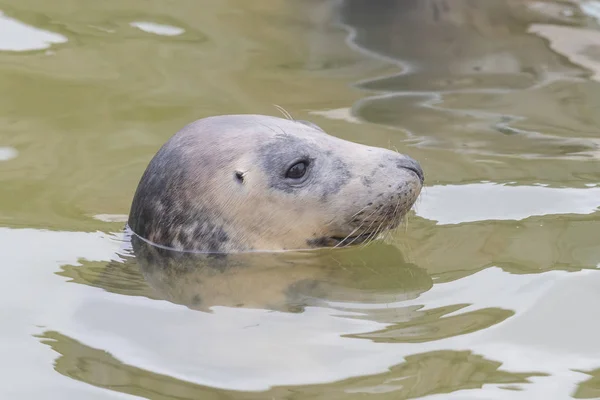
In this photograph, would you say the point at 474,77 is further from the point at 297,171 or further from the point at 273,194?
the point at 273,194

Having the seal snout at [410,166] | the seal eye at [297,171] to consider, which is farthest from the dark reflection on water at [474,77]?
the seal eye at [297,171]

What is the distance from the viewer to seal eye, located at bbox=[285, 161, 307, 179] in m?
4.92

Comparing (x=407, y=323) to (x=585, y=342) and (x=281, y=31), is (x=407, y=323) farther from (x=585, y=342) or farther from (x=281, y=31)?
(x=281, y=31)

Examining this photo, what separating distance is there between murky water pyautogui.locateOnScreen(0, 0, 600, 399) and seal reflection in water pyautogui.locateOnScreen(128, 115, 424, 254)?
148 mm


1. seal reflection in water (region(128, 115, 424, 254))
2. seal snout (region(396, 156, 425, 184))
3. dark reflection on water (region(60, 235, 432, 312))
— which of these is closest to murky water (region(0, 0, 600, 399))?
dark reflection on water (region(60, 235, 432, 312))

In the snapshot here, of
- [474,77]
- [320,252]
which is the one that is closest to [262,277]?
[320,252]

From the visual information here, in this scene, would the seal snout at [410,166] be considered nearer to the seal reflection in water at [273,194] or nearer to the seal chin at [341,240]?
the seal reflection in water at [273,194]

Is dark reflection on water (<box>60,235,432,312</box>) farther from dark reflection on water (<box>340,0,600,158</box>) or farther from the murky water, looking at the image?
dark reflection on water (<box>340,0,600,158</box>)

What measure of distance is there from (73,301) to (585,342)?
6.23 feet

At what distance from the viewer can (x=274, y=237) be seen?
491 cm

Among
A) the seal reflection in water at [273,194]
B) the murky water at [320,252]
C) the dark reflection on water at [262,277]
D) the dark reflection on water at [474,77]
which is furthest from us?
the dark reflection on water at [474,77]

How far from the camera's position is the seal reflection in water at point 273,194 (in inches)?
192

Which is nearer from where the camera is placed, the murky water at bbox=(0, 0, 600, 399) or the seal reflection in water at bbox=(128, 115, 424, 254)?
the murky water at bbox=(0, 0, 600, 399)

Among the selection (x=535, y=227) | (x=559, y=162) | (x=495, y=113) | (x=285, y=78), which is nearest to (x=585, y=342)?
(x=535, y=227)
